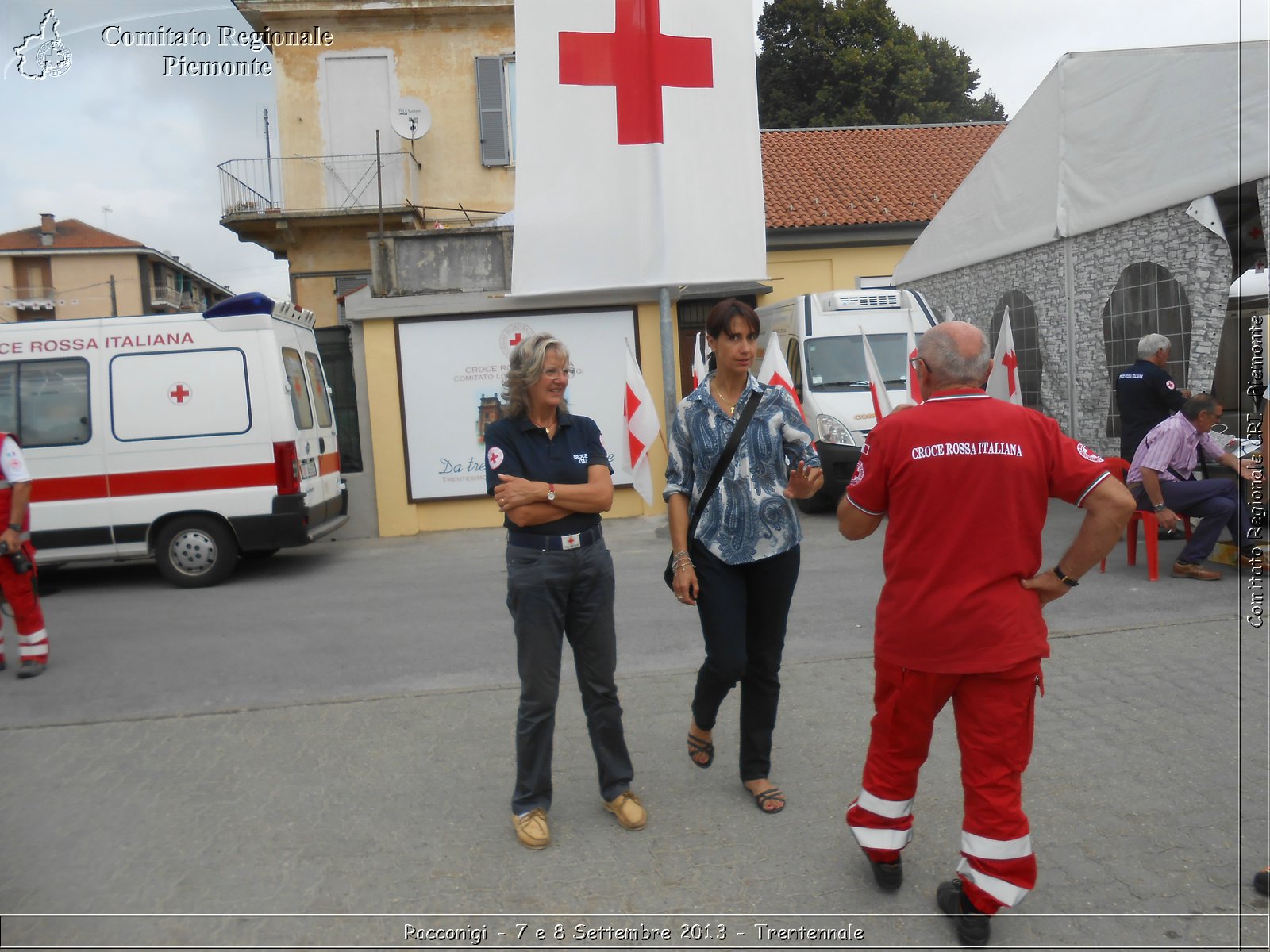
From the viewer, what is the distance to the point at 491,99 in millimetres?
19906

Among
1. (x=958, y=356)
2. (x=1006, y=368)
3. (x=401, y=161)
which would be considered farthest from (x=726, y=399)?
(x=401, y=161)

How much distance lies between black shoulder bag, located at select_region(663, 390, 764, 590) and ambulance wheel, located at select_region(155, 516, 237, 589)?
708 centimetres

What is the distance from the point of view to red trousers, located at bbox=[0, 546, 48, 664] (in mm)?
6387

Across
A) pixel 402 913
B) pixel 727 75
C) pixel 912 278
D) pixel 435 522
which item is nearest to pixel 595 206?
pixel 727 75

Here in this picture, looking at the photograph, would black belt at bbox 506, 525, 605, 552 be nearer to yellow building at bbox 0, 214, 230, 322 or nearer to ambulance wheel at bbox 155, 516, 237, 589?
ambulance wheel at bbox 155, 516, 237, 589

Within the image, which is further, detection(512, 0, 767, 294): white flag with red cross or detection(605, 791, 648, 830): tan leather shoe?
detection(512, 0, 767, 294): white flag with red cross

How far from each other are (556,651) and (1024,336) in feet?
32.0

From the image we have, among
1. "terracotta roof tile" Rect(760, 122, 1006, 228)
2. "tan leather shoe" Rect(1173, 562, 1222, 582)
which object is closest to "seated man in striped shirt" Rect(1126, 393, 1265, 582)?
"tan leather shoe" Rect(1173, 562, 1222, 582)

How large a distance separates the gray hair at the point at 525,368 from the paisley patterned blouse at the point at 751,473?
0.58 metres

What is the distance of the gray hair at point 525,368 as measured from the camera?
372 cm

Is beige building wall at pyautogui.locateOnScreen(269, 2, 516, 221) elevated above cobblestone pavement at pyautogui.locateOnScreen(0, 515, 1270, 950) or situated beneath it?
elevated above

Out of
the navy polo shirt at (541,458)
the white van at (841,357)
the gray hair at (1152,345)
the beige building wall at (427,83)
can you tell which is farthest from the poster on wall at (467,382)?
the beige building wall at (427,83)

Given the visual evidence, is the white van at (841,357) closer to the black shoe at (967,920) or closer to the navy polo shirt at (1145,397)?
the navy polo shirt at (1145,397)

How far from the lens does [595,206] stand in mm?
5051
